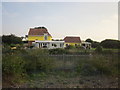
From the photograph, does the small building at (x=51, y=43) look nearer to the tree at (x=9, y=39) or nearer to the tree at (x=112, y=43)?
the tree at (x=9, y=39)

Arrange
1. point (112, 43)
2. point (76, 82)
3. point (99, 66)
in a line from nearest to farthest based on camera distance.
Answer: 1. point (76, 82)
2. point (99, 66)
3. point (112, 43)

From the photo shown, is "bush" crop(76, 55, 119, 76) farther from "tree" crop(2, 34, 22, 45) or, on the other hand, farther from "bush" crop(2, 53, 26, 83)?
"tree" crop(2, 34, 22, 45)

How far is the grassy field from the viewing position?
8.01ft

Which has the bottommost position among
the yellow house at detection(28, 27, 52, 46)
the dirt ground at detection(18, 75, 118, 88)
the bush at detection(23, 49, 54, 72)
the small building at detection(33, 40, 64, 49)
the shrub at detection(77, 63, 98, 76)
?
the dirt ground at detection(18, 75, 118, 88)

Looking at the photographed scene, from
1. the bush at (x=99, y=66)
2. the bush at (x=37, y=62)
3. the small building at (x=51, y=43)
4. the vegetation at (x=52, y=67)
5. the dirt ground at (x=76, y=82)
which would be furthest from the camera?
the small building at (x=51, y=43)

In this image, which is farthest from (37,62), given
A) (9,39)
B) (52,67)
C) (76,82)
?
(9,39)

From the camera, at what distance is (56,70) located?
3115 mm

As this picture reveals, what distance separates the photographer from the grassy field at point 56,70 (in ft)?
8.01

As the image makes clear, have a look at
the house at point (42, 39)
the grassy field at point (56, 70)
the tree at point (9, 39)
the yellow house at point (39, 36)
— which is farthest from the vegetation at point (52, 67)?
the yellow house at point (39, 36)

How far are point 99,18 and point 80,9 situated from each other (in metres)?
0.55

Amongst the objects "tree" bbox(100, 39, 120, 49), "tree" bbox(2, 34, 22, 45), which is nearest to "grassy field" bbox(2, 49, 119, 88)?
"tree" bbox(100, 39, 120, 49)

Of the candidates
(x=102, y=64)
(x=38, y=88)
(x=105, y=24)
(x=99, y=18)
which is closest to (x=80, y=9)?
(x=99, y=18)

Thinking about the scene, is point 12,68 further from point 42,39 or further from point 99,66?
point 42,39

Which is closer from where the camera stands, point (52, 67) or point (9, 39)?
point (52, 67)
